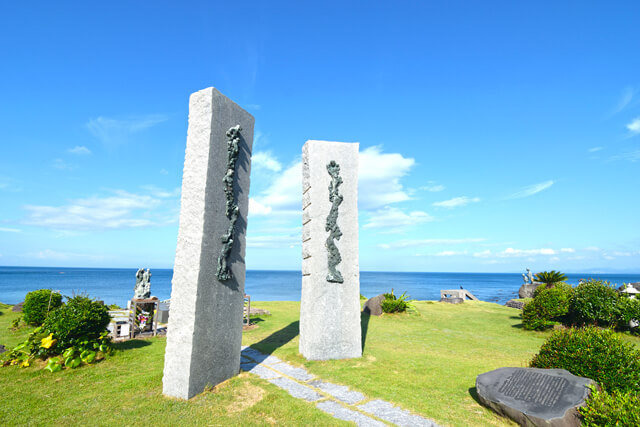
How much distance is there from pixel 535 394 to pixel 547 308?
918cm

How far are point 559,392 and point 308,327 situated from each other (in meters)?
5.75

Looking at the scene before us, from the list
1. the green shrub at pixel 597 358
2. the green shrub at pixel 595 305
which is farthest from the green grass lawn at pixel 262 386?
the green shrub at pixel 595 305

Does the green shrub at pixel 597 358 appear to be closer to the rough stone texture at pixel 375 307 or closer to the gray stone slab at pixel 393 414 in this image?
the gray stone slab at pixel 393 414

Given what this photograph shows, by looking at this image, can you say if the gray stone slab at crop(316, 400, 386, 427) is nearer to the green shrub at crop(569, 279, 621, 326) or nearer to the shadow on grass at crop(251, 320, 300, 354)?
the shadow on grass at crop(251, 320, 300, 354)

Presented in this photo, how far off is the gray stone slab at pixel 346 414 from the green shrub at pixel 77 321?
21.5 ft

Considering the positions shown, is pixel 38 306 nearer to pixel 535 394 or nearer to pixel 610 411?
pixel 535 394

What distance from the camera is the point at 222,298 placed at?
701cm

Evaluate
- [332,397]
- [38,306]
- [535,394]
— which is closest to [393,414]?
[332,397]

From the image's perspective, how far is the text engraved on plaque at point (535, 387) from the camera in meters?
5.07

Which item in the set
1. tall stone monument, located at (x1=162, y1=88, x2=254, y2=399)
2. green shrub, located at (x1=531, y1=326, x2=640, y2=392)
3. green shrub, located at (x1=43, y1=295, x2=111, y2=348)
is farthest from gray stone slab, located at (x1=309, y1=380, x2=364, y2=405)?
green shrub, located at (x1=43, y1=295, x2=111, y2=348)

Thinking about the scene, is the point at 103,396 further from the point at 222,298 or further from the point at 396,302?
the point at 396,302

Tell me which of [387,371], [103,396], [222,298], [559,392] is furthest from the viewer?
[387,371]

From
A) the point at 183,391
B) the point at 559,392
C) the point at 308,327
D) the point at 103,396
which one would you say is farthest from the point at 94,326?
the point at 559,392

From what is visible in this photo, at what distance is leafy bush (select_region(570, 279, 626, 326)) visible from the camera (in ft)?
39.2
